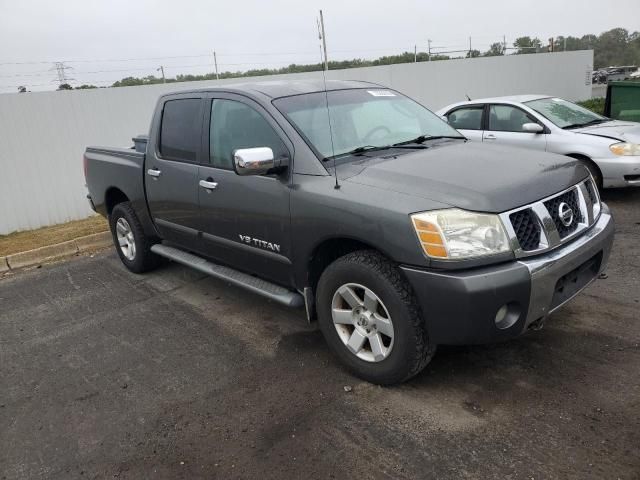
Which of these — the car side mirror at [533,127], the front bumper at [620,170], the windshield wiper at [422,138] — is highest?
the windshield wiper at [422,138]

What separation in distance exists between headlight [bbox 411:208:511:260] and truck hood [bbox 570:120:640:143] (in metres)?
5.15

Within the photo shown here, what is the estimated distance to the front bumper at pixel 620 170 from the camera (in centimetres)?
667

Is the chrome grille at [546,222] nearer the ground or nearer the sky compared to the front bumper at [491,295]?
nearer the sky

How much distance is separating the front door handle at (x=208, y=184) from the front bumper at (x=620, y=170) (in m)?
5.19

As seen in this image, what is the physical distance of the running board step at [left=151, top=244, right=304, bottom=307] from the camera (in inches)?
146

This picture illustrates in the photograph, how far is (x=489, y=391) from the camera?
3.12 m

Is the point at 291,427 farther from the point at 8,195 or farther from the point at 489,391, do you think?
the point at 8,195

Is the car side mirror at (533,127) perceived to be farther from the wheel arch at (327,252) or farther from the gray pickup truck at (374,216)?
the wheel arch at (327,252)

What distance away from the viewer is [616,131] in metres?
7.05

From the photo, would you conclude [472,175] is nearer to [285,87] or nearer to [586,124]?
[285,87]

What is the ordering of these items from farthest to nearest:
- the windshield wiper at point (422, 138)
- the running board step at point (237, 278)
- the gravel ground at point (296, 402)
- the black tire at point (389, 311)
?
1. the windshield wiper at point (422, 138)
2. the running board step at point (237, 278)
3. the black tire at point (389, 311)
4. the gravel ground at point (296, 402)

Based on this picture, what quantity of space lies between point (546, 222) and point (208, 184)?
2434 mm

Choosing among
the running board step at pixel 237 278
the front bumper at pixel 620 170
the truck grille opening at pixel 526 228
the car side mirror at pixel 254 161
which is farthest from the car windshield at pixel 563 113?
the car side mirror at pixel 254 161

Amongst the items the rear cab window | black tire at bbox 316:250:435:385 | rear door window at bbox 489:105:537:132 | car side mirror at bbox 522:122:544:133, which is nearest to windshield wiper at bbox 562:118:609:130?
car side mirror at bbox 522:122:544:133
